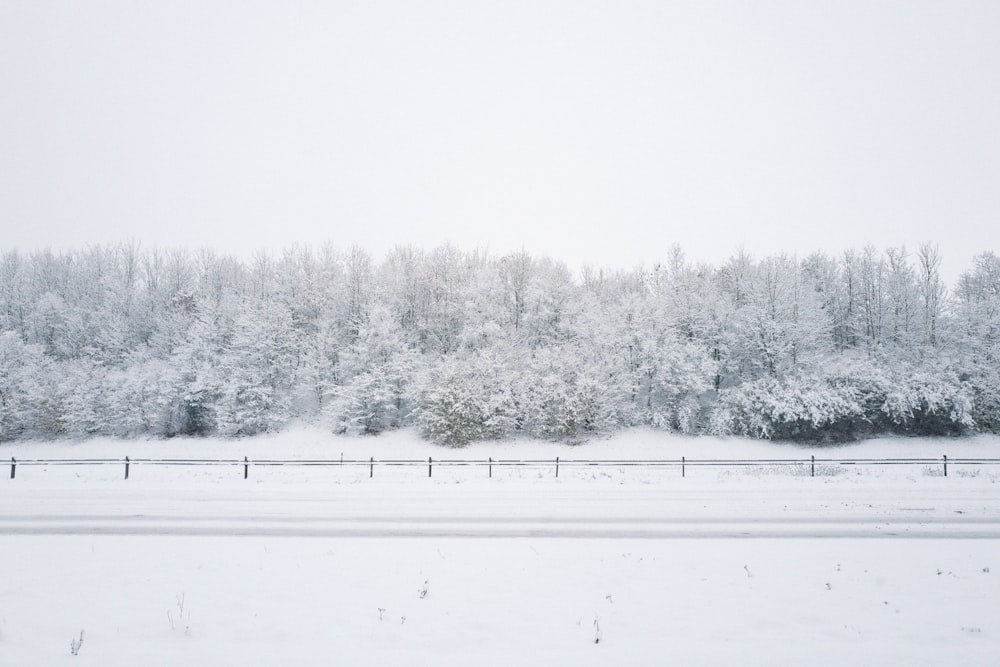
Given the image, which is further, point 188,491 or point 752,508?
point 188,491

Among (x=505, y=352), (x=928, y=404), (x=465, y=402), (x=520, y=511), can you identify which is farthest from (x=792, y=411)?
(x=520, y=511)

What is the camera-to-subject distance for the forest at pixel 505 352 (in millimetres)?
40219

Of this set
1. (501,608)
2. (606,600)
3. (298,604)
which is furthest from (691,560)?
(298,604)

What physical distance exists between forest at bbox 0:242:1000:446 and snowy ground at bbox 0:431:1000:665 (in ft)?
74.1

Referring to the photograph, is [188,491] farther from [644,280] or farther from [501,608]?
[644,280]

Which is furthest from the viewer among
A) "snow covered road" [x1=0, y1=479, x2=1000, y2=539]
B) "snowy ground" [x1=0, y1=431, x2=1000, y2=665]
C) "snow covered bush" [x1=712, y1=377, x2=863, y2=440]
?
"snow covered bush" [x1=712, y1=377, x2=863, y2=440]

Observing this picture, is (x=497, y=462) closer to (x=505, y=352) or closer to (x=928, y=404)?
(x=505, y=352)

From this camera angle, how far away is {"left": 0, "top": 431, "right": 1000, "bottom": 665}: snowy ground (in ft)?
22.0

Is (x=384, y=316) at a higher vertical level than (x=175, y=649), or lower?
higher

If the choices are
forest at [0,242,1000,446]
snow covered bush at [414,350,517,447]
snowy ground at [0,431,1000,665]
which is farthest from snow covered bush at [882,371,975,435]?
snow covered bush at [414,350,517,447]

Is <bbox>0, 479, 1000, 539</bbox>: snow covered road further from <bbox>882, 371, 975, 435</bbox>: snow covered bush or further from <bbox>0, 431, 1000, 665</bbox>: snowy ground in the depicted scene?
<bbox>882, 371, 975, 435</bbox>: snow covered bush

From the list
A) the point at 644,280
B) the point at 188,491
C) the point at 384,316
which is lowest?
the point at 188,491

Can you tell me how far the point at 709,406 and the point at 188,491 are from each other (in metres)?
39.0

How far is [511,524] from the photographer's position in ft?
43.8
